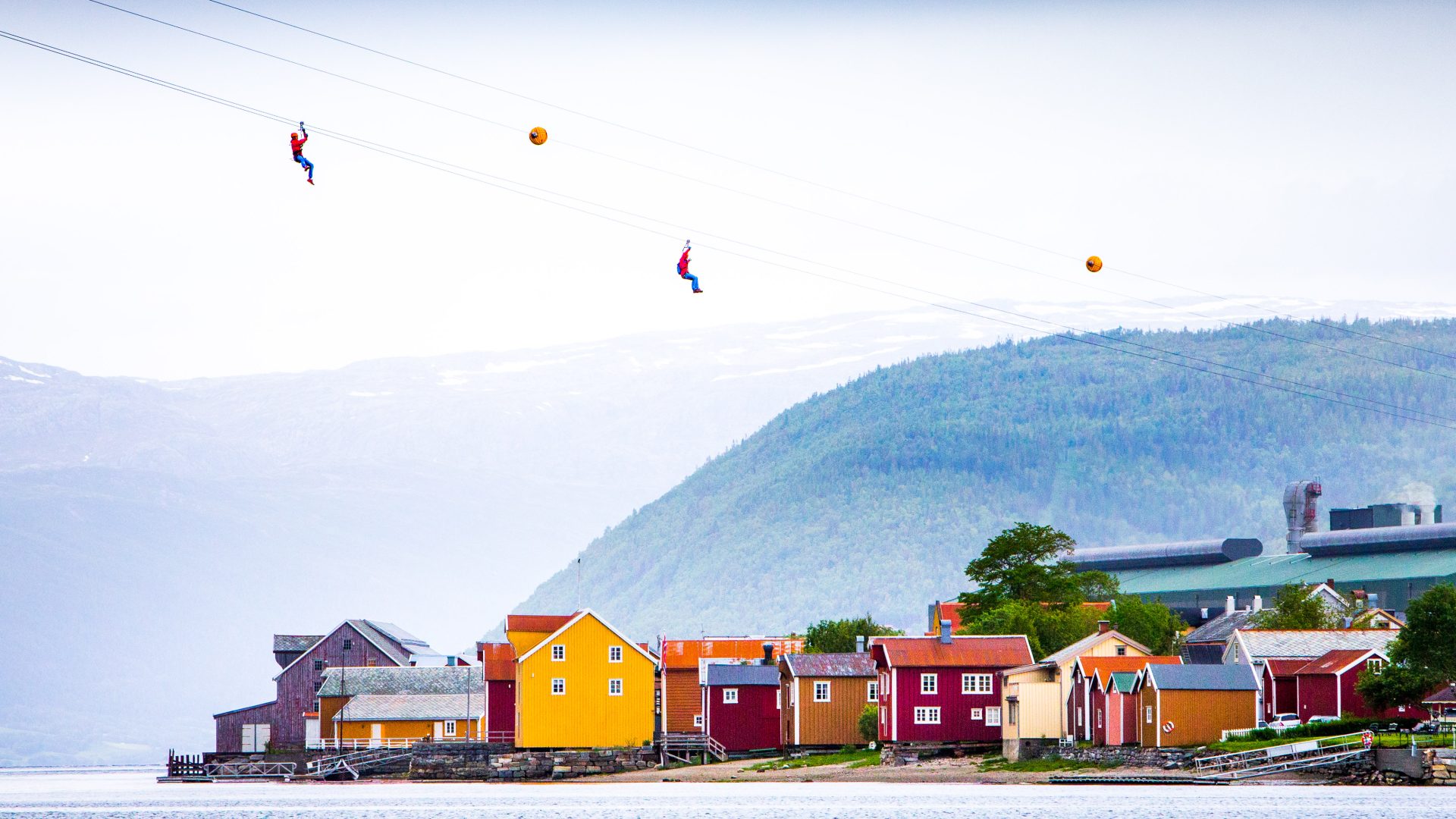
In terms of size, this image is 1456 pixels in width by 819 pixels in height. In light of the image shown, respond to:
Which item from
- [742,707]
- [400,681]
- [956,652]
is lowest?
[742,707]

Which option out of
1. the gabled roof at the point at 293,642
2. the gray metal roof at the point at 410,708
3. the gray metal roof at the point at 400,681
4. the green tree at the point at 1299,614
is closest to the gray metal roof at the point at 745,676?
the gray metal roof at the point at 410,708

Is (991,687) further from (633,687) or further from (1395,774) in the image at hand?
(1395,774)

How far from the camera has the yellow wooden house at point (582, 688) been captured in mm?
106625

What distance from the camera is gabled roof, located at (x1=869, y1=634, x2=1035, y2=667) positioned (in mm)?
101062

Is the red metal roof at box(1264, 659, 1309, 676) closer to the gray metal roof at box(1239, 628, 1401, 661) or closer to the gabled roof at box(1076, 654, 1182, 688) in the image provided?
the gray metal roof at box(1239, 628, 1401, 661)

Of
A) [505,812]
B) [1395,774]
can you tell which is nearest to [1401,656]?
[1395,774]

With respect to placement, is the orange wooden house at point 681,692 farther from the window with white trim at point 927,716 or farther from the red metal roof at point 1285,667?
the red metal roof at point 1285,667

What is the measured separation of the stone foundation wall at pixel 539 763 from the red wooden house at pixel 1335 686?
117ft

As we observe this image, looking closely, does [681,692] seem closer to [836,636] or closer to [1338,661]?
[836,636]

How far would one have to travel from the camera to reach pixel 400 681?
132 meters

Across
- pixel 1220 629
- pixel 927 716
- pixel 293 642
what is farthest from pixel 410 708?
pixel 1220 629

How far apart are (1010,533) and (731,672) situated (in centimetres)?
2676

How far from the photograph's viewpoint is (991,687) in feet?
333

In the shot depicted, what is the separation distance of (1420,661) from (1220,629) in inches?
1989
